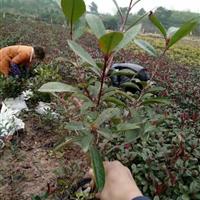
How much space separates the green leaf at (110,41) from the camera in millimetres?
1189

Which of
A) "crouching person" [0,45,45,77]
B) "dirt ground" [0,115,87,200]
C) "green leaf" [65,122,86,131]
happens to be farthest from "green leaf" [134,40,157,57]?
"crouching person" [0,45,45,77]

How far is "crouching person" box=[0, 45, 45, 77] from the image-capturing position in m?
6.45

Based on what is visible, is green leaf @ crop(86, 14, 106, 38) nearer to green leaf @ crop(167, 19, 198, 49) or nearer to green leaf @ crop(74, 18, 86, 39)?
green leaf @ crop(74, 18, 86, 39)

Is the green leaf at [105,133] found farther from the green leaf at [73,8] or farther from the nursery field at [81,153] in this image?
the green leaf at [73,8]

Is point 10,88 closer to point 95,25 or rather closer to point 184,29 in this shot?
point 95,25

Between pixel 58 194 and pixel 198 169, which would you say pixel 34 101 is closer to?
pixel 58 194

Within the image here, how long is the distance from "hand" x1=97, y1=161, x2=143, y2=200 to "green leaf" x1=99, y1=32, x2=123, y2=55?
520mm

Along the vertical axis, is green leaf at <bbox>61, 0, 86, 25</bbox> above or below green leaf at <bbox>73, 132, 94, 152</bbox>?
above

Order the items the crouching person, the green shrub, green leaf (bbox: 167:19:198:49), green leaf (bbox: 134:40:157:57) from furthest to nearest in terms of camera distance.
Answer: the crouching person → the green shrub → green leaf (bbox: 134:40:157:57) → green leaf (bbox: 167:19:198:49)

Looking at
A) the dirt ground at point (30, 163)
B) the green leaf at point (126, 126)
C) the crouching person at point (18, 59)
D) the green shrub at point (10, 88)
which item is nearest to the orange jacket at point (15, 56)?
the crouching person at point (18, 59)

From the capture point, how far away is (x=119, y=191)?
1.53 meters

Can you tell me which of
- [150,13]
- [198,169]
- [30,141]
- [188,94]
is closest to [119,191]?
[150,13]

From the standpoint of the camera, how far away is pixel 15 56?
267 inches

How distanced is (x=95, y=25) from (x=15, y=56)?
557 centimetres
